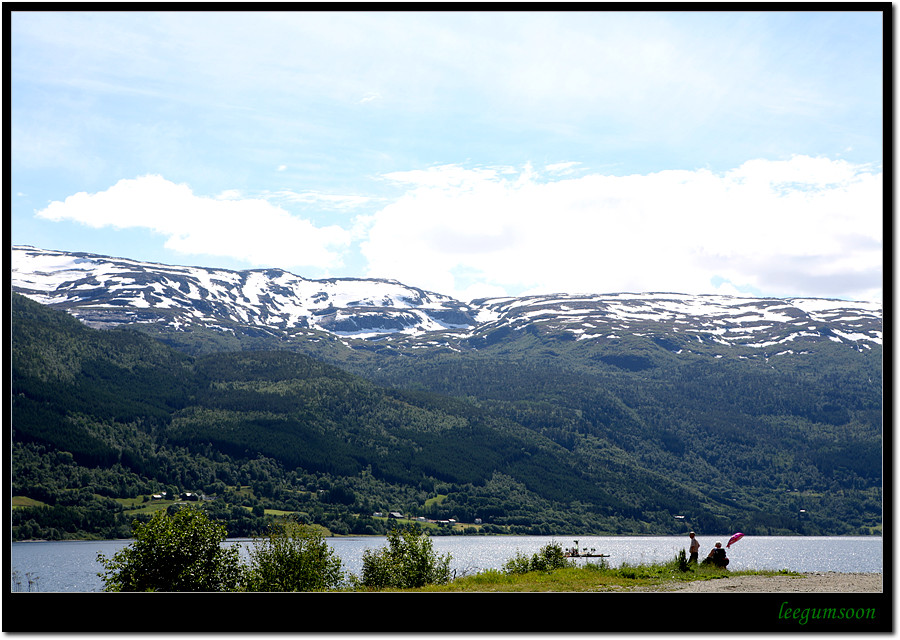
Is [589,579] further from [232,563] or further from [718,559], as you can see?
[232,563]

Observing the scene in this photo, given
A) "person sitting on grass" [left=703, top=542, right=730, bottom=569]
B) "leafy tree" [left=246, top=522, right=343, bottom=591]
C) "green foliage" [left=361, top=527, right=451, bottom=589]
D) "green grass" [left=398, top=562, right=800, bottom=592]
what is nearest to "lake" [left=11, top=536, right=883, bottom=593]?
"green foliage" [left=361, top=527, right=451, bottom=589]

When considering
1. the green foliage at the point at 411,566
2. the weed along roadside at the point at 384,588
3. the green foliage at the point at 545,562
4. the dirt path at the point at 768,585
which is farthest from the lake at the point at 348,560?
the dirt path at the point at 768,585

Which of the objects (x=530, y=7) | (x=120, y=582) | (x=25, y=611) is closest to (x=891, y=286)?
(x=530, y=7)

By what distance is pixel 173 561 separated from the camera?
124 ft

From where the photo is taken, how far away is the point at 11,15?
16609 millimetres

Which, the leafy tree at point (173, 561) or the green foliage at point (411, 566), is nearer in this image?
the green foliage at point (411, 566)

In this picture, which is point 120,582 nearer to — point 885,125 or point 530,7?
point 530,7

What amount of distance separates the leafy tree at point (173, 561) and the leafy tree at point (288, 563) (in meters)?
1.60

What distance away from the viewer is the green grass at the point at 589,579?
23.9 meters

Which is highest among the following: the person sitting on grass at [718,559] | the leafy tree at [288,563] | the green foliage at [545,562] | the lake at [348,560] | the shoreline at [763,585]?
the shoreline at [763,585]

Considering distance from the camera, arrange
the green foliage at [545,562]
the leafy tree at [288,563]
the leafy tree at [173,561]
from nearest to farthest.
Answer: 1. the green foliage at [545,562]
2. the leafy tree at [173,561]
3. the leafy tree at [288,563]

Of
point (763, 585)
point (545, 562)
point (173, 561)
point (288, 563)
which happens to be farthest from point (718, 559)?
point (173, 561)

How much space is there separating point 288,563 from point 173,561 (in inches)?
213

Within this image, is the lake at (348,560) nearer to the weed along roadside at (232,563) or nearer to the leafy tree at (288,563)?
the leafy tree at (288,563)
